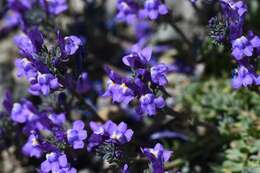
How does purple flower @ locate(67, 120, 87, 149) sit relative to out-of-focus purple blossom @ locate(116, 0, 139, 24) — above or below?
below

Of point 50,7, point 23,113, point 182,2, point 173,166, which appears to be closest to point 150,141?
point 173,166

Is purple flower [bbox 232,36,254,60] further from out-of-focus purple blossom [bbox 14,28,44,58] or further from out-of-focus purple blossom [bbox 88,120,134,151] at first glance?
out-of-focus purple blossom [bbox 14,28,44,58]

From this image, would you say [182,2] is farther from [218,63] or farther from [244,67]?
[244,67]

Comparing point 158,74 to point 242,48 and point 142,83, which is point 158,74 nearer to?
point 142,83

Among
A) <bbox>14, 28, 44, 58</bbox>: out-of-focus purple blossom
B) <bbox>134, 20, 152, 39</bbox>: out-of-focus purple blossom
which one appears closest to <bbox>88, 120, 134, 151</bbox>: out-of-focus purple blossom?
<bbox>14, 28, 44, 58</bbox>: out-of-focus purple blossom

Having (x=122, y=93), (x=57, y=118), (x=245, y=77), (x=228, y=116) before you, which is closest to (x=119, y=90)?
(x=122, y=93)

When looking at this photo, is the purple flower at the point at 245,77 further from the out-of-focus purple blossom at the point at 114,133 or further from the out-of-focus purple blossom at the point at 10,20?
the out-of-focus purple blossom at the point at 10,20

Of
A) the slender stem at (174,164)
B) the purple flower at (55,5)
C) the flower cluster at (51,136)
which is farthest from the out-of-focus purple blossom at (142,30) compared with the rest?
the flower cluster at (51,136)
